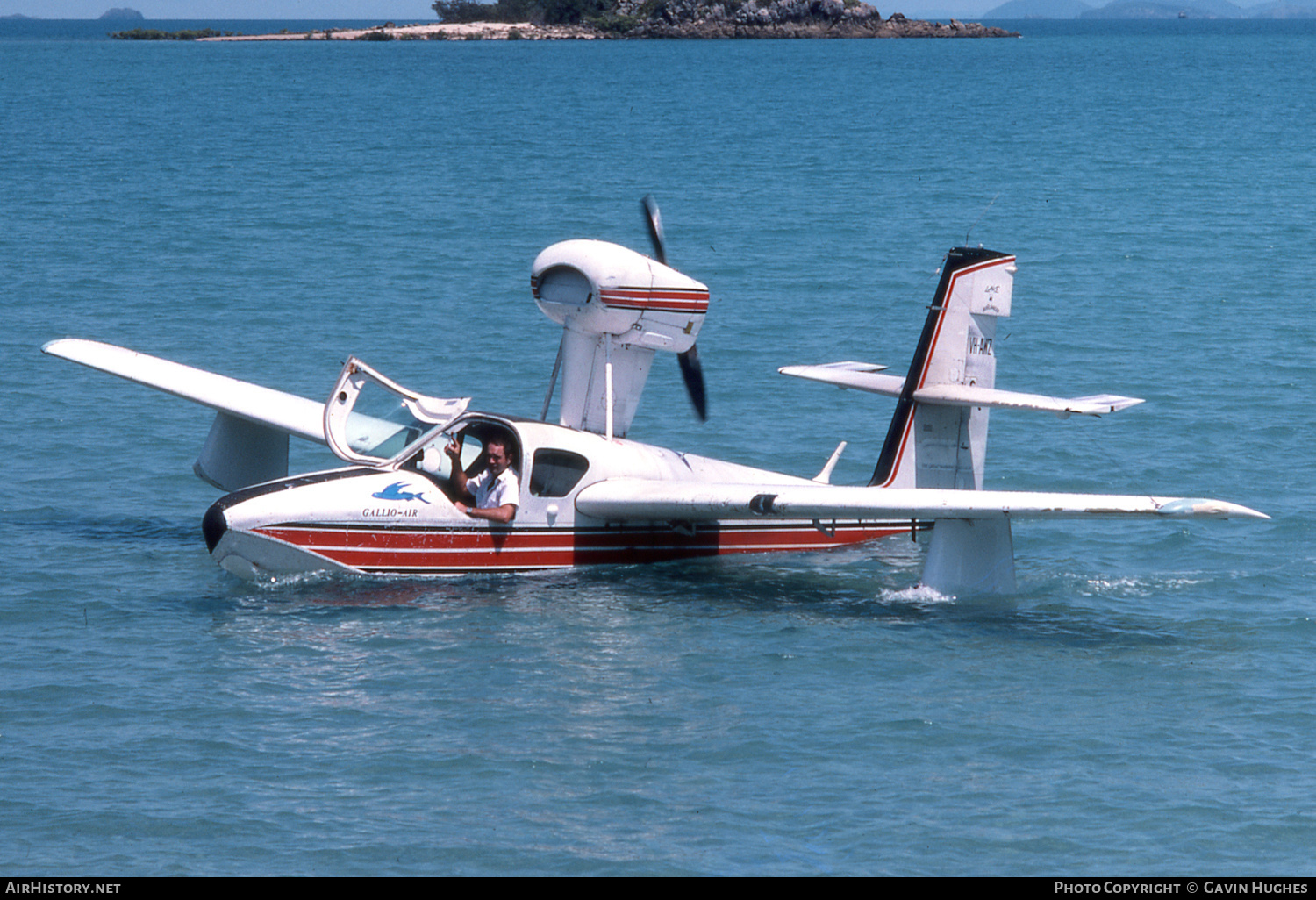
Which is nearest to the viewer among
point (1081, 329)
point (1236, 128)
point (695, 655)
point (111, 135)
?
point (695, 655)

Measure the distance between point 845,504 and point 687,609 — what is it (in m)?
2.28

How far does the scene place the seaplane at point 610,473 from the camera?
16.5m

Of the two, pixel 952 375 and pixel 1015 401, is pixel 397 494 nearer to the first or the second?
pixel 1015 401

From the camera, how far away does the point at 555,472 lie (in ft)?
58.4

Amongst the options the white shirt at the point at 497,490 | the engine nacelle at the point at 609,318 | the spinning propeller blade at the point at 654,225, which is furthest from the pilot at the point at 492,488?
the spinning propeller blade at the point at 654,225

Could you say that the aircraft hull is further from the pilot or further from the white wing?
the white wing

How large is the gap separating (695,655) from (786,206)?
42.0m

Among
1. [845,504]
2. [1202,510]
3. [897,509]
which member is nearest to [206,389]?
[845,504]

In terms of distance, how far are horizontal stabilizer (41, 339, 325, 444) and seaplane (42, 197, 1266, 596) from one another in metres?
0.05

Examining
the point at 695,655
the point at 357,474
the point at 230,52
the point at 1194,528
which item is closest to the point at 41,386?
the point at 357,474

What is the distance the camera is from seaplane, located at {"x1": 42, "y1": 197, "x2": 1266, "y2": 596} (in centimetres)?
1652

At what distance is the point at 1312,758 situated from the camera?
1298 centimetres

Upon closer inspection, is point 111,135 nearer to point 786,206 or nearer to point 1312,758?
point 786,206

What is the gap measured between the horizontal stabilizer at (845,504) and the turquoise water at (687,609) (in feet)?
3.43
